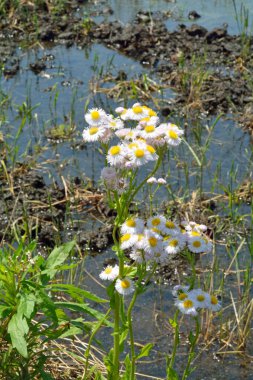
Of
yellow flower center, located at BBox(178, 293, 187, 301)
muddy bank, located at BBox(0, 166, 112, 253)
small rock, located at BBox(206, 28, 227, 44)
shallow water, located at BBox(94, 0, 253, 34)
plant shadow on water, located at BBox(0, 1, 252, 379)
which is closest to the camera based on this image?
yellow flower center, located at BBox(178, 293, 187, 301)

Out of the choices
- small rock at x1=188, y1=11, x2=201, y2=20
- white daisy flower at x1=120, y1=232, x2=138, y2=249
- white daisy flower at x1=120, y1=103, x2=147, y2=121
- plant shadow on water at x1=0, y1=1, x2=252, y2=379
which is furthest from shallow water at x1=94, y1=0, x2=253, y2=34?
white daisy flower at x1=120, y1=232, x2=138, y2=249

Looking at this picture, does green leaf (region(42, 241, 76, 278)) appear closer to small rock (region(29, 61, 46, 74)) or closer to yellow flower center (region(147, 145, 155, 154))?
yellow flower center (region(147, 145, 155, 154))

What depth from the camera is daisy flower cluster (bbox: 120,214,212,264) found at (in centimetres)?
273

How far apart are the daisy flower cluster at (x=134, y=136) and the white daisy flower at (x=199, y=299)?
51 centimetres

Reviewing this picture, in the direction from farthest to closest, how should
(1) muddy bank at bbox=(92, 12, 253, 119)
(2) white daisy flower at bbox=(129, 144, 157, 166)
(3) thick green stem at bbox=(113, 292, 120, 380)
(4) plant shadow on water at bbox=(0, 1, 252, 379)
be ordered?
(1) muddy bank at bbox=(92, 12, 253, 119) < (4) plant shadow on water at bbox=(0, 1, 252, 379) < (3) thick green stem at bbox=(113, 292, 120, 380) < (2) white daisy flower at bbox=(129, 144, 157, 166)

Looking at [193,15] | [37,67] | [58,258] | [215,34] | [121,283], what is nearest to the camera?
[121,283]

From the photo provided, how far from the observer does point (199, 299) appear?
9.46ft

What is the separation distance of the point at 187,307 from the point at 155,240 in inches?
11.3

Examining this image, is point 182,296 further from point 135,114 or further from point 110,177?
point 135,114

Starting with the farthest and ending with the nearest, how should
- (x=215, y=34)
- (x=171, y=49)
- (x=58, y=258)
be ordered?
(x=215, y=34) < (x=171, y=49) < (x=58, y=258)

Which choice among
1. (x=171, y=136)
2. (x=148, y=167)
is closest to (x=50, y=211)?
(x=148, y=167)

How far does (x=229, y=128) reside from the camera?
618 cm

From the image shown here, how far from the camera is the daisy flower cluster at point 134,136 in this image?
271 centimetres

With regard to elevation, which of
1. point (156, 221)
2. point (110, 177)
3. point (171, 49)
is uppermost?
point (110, 177)
